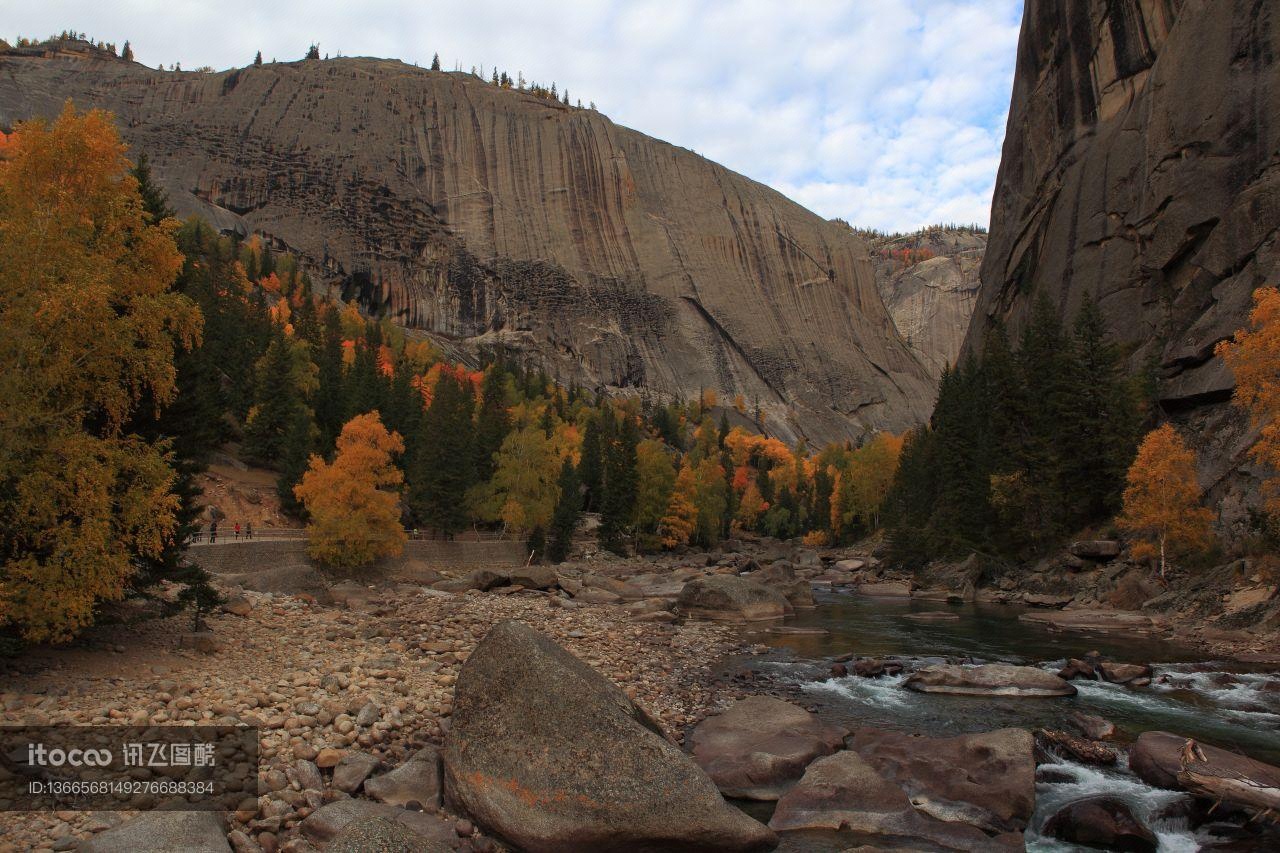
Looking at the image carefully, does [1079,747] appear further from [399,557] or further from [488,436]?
[488,436]

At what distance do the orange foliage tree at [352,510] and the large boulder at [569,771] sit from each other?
2262 cm

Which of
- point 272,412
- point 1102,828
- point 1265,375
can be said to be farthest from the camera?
point 272,412

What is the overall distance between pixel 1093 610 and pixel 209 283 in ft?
202

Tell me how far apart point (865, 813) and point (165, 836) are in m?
8.70

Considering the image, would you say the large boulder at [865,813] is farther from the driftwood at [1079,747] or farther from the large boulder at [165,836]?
the large boulder at [165,836]

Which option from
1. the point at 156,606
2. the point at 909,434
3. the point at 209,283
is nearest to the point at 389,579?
the point at 156,606

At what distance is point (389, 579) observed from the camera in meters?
33.3

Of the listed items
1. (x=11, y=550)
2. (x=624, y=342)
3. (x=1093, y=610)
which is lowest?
(x=1093, y=610)

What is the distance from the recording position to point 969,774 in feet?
35.8

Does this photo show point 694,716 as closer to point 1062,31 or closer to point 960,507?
point 960,507

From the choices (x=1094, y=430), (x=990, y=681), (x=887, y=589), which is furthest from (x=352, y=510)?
(x=1094, y=430)

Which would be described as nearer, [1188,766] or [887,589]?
[1188,766]

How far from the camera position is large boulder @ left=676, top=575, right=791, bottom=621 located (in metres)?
31.3

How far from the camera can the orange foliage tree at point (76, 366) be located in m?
10.3
